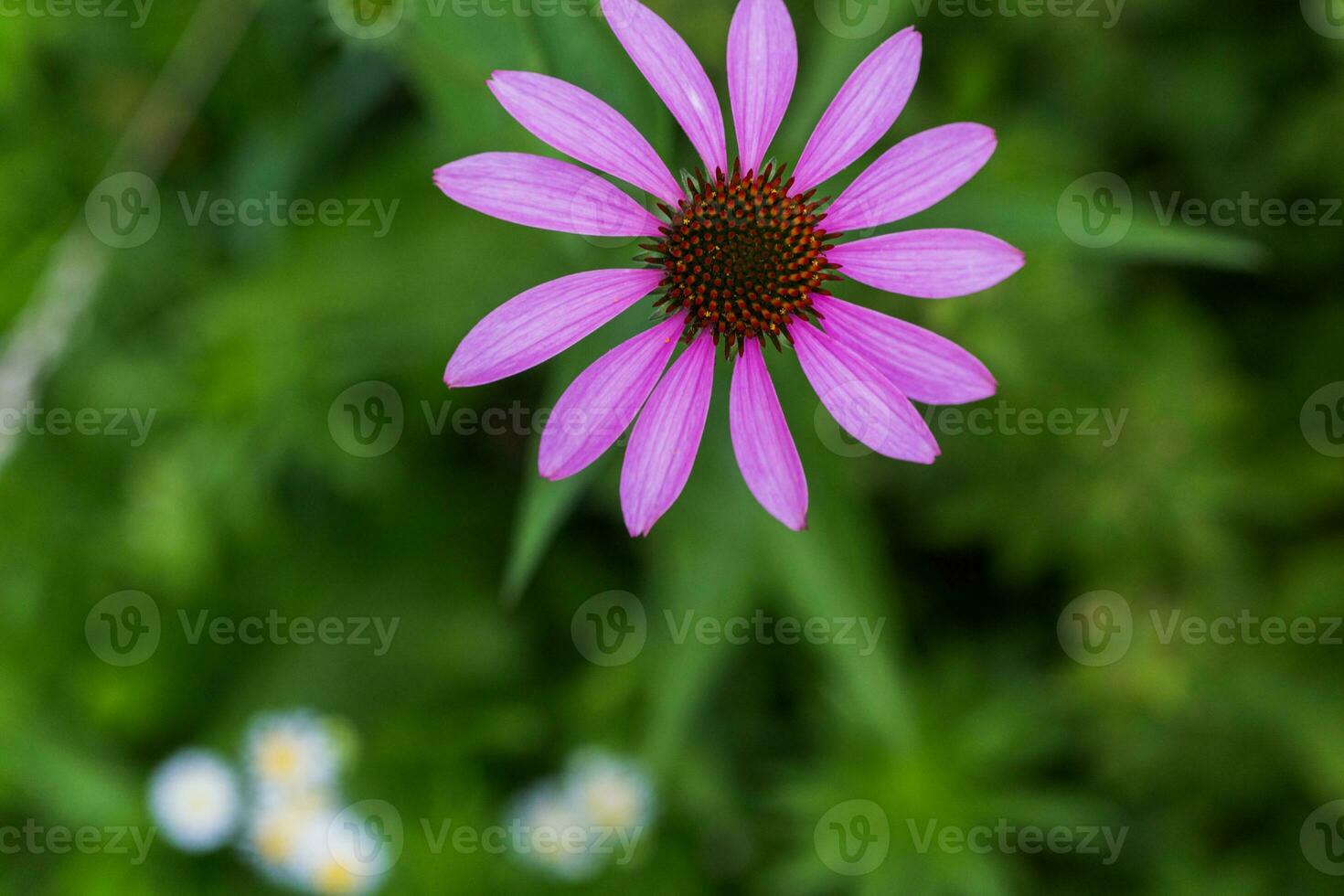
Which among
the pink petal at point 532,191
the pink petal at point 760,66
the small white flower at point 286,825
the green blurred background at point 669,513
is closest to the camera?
the pink petal at point 532,191

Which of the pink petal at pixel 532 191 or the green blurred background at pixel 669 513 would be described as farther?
the green blurred background at pixel 669 513

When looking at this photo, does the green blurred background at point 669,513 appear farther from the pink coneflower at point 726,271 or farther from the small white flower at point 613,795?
the pink coneflower at point 726,271

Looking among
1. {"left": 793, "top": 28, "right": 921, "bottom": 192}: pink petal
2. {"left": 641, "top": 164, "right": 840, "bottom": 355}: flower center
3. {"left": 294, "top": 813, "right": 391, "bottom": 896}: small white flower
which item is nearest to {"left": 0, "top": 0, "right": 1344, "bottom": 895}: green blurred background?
{"left": 294, "top": 813, "right": 391, "bottom": 896}: small white flower

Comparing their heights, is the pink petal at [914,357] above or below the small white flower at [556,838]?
above

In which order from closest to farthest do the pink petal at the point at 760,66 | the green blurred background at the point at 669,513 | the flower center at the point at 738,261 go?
the pink petal at the point at 760,66
the flower center at the point at 738,261
the green blurred background at the point at 669,513

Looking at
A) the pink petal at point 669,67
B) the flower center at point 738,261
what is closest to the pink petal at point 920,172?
the flower center at point 738,261

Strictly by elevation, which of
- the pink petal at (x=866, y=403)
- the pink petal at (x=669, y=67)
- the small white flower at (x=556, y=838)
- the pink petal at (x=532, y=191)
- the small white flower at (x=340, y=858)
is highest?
the pink petal at (x=669, y=67)
